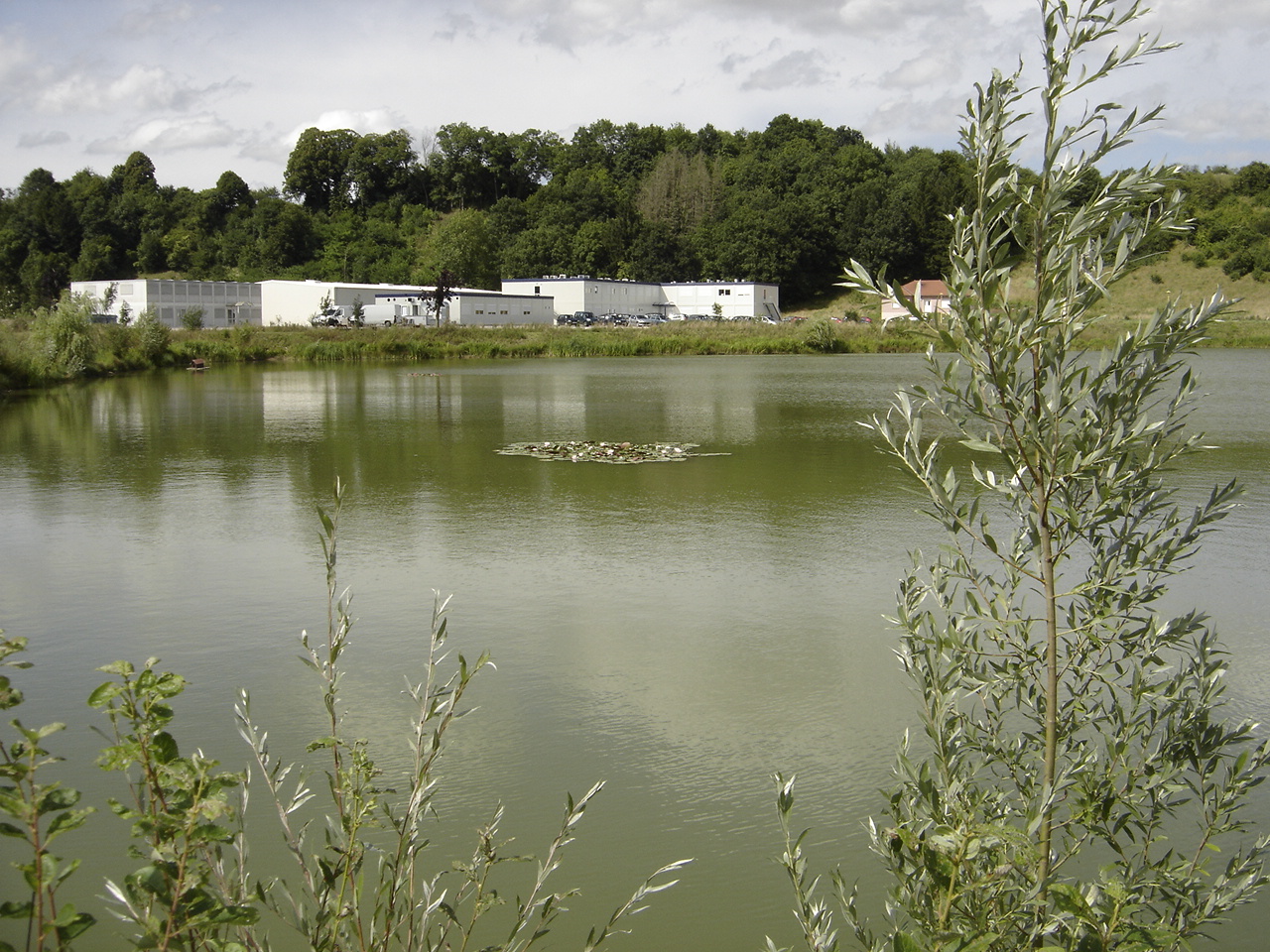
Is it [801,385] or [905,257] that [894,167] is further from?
[801,385]

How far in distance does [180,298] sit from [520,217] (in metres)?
36.9

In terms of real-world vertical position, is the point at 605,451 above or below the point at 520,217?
below

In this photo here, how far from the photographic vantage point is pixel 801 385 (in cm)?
3434

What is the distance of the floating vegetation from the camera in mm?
17812

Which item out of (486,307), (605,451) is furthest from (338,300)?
(605,451)

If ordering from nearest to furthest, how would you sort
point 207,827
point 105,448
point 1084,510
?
point 207,827 → point 1084,510 → point 105,448

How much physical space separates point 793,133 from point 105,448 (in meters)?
108

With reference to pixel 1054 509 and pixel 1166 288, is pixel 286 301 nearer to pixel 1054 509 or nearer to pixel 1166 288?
pixel 1166 288

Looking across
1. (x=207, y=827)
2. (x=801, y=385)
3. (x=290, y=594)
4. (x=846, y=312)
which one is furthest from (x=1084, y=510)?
(x=846, y=312)

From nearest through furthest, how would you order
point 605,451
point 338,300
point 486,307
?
point 605,451, point 338,300, point 486,307

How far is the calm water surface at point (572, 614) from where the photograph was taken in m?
5.51

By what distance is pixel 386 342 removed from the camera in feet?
174

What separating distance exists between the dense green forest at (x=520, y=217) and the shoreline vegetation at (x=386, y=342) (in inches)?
760

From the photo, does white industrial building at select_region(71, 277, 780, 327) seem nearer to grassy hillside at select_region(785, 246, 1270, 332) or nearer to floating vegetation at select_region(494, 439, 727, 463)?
grassy hillside at select_region(785, 246, 1270, 332)
